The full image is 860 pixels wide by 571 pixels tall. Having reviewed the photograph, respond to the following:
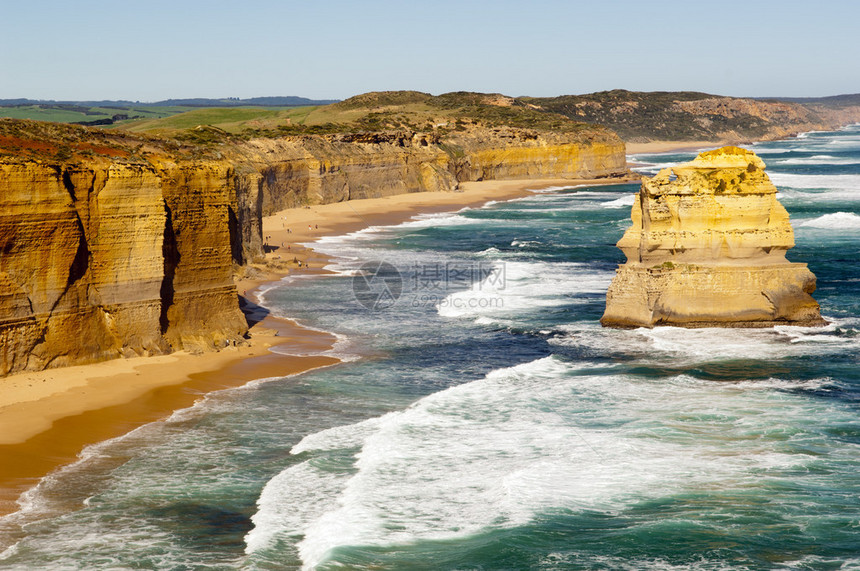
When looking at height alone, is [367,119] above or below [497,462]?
above

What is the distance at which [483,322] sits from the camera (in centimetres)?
3597

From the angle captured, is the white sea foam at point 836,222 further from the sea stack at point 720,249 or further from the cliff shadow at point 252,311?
the cliff shadow at point 252,311

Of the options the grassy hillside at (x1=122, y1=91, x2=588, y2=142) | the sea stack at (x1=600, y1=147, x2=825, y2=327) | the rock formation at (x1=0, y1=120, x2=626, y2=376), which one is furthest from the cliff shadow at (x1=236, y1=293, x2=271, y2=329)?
the grassy hillside at (x1=122, y1=91, x2=588, y2=142)

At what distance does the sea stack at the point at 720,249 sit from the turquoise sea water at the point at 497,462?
827 mm

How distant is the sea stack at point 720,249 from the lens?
30.9 meters

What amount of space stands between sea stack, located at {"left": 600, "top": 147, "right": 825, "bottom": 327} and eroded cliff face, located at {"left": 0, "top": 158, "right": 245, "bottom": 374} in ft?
46.5

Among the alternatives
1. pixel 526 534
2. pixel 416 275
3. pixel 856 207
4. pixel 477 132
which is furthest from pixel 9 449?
pixel 477 132

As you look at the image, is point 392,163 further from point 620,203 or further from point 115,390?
point 115,390

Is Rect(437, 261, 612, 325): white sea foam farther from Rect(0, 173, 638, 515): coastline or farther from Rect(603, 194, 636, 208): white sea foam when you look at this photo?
Rect(603, 194, 636, 208): white sea foam

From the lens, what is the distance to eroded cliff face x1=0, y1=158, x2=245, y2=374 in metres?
25.6

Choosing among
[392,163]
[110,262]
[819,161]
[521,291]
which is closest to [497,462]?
[110,262]

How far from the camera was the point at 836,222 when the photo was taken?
6353cm

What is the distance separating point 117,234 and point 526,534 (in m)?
16.6

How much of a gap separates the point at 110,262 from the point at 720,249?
1926 cm
